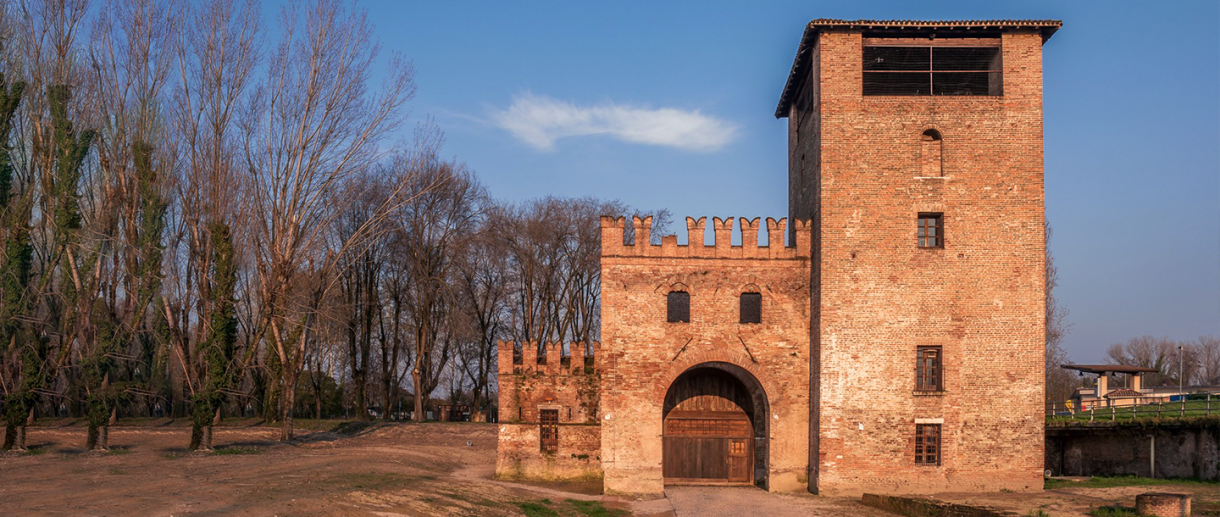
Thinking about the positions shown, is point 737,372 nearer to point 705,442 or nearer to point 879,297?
point 705,442

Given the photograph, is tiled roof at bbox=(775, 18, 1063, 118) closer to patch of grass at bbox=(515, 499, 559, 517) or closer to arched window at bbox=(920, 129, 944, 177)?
arched window at bbox=(920, 129, 944, 177)

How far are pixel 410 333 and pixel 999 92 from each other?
3466 centimetres

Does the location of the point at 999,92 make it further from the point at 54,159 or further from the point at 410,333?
the point at 410,333

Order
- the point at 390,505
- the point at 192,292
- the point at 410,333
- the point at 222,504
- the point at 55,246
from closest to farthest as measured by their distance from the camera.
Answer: the point at 222,504, the point at 390,505, the point at 55,246, the point at 192,292, the point at 410,333

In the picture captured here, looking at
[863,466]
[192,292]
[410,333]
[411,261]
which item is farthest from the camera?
[410,333]

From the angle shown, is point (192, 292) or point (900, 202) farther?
point (192, 292)

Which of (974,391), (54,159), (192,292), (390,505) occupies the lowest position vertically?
(390,505)

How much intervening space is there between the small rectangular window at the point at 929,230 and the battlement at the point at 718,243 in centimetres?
276

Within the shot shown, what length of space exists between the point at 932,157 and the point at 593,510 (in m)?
12.0

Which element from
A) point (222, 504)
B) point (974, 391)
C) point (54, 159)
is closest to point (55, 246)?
point (54, 159)

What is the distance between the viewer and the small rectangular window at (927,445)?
2309 centimetres

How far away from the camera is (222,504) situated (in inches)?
671

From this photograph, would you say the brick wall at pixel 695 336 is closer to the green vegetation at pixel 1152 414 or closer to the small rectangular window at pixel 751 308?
the small rectangular window at pixel 751 308

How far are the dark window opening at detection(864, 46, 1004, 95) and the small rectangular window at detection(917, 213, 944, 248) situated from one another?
3.15 meters
